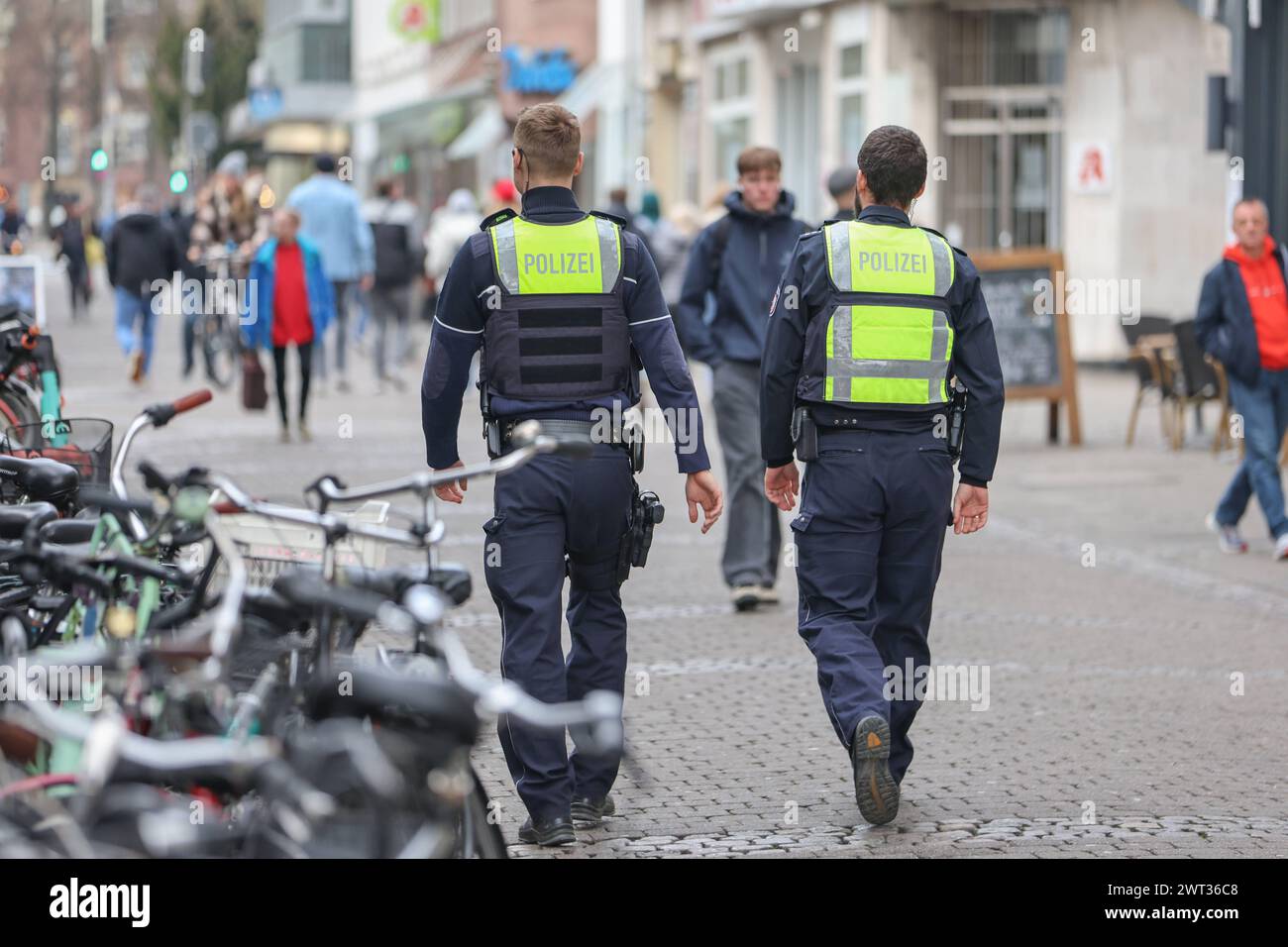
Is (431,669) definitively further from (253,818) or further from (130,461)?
(130,461)

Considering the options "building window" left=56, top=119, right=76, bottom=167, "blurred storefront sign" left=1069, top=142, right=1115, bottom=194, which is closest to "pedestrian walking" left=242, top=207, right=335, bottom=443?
"blurred storefront sign" left=1069, top=142, right=1115, bottom=194

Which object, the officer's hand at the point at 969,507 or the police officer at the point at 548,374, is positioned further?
the officer's hand at the point at 969,507

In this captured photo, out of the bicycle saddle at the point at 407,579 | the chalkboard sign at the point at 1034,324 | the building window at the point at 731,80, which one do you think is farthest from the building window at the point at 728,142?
the bicycle saddle at the point at 407,579

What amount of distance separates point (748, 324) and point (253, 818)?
6.63 m

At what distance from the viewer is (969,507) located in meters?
6.54

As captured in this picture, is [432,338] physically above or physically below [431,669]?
above

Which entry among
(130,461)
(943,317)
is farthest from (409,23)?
(943,317)

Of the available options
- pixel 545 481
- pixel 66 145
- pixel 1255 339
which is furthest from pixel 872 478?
pixel 66 145

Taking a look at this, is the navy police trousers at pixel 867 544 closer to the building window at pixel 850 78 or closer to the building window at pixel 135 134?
the building window at pixel 850 78

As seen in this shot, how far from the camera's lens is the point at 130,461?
14.9 meters

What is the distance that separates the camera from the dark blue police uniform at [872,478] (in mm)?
6375

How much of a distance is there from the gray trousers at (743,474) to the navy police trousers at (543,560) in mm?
4330

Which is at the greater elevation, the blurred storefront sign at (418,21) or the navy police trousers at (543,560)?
the blurred storefront sign at (418,21)
